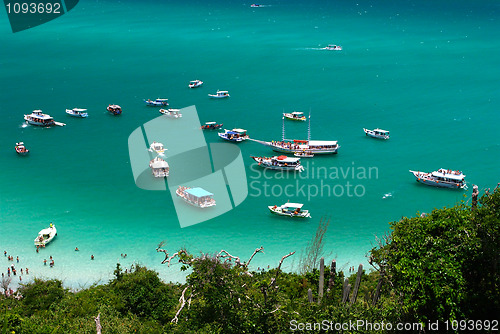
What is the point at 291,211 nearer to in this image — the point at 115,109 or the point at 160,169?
the point at 160,169

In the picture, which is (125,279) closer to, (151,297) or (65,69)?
(151,297)

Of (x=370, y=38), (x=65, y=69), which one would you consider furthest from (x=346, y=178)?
(x=370, y=38)

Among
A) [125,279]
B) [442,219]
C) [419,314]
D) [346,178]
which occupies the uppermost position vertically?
[442,219]

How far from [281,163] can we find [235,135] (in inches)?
371

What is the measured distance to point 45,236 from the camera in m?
42.8

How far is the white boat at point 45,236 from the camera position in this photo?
138 ft

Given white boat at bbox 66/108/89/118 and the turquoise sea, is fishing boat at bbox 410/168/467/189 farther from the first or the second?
white boat at bbox 66/108/89/118

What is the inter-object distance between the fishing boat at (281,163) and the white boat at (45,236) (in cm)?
2054

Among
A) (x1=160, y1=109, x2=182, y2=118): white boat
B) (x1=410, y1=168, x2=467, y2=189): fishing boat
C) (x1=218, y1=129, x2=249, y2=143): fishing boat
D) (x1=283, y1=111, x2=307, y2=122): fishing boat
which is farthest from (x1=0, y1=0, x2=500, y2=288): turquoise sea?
(x1=160, y1=109, x2=182, y2=118): white boat

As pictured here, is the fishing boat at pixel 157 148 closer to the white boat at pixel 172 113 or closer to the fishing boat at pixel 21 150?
the white boat at pixel 172 113

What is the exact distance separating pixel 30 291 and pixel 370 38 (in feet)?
337

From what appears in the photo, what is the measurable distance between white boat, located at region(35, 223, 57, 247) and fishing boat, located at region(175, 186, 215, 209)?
10.9 m

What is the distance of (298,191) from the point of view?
167 ft

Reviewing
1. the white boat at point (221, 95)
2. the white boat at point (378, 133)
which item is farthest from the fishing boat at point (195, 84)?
the white boat at point (378, 133)
